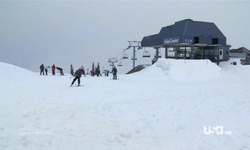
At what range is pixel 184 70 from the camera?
104ft

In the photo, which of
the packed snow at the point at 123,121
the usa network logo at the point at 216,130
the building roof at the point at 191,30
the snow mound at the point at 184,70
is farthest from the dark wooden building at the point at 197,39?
the usa network logo at the point at 216,130

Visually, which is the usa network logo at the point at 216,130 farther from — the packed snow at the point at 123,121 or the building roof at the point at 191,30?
the building roof at the point at 191,30

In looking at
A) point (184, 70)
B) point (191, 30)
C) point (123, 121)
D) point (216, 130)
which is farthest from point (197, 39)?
point (123, 121)

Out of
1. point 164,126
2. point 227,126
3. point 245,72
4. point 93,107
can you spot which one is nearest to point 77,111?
point 93,107

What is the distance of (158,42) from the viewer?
48750 millimetres

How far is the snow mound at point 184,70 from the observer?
30359 mm

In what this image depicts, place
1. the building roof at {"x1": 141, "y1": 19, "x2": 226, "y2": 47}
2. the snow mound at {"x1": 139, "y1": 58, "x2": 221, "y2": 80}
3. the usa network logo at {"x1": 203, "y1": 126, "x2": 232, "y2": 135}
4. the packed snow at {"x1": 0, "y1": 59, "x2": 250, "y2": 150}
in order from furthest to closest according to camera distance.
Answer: the building roof at {"x1": 141, "y1": 19, "x2": 226, "y2": 47} → the snow mound at {"x1": 139, "y1": 58, "x2": 221, "y2": 80} → the usa network logo at {"x1": 203, "y1": 126, "x2": 232, "y2": 135} → the packed snow at {"x1": 0, "y1": 59, "x2": 250, "y2": 150}

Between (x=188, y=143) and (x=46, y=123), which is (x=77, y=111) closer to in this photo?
(x=46, y=123)

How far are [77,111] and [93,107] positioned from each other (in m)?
1.06

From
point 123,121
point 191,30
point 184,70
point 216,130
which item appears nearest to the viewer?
point 216,130

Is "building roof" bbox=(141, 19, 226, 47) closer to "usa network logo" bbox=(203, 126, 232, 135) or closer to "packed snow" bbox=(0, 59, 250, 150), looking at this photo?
"packed snow" bbox=(0, 59, 250, 150)

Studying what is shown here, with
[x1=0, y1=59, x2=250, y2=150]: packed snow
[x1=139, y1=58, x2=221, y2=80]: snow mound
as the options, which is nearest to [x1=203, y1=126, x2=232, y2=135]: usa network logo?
[x1=0, y1=59, x2=250, y2=150]: packed snow

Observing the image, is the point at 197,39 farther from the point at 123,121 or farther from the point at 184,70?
the point at 123,121

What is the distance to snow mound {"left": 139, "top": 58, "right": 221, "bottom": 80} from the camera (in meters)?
30.4
